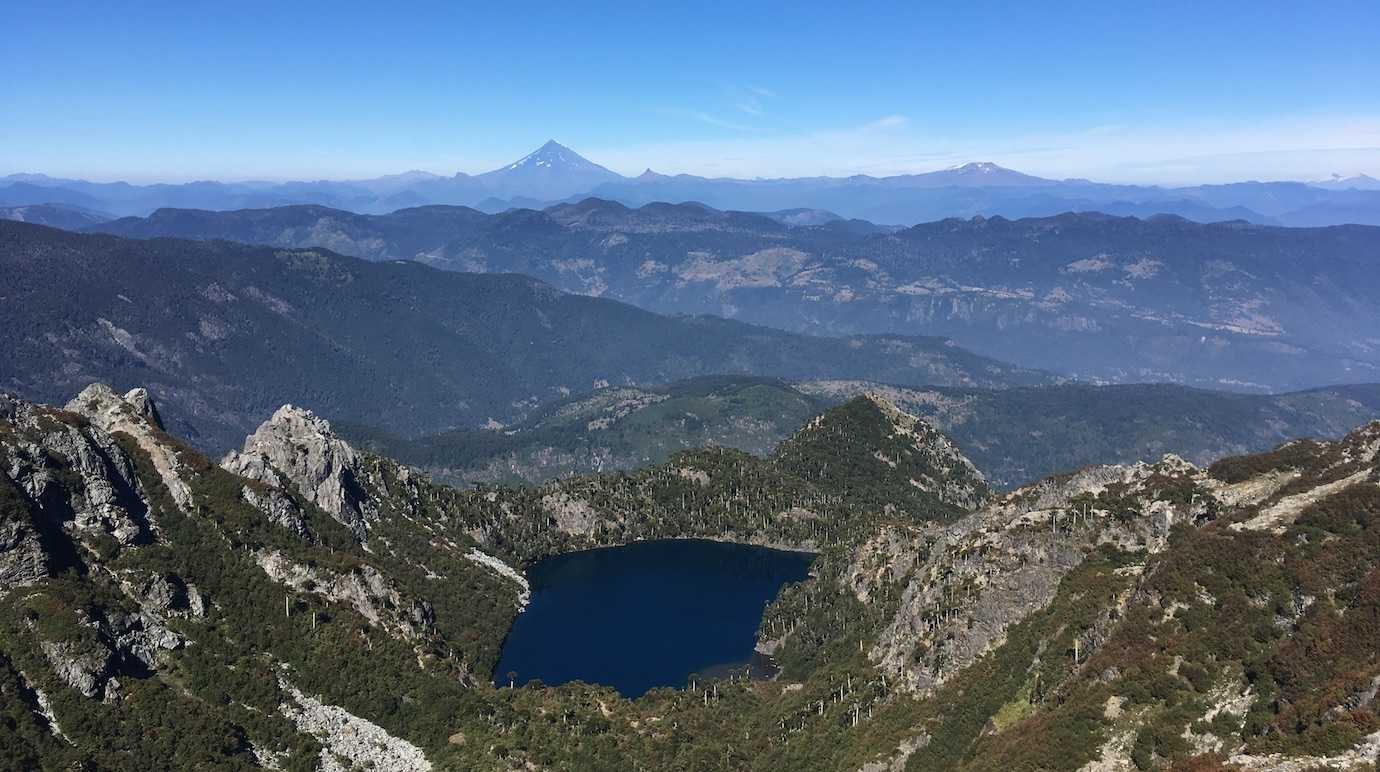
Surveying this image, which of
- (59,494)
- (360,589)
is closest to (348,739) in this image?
(360,589)

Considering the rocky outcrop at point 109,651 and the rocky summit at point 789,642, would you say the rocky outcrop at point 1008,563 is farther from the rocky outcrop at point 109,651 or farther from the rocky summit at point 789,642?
the rocky outcrop at point 109,651

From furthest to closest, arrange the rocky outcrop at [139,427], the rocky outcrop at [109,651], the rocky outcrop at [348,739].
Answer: the rocky outcrop at [139,427]
the rocky outcrop at [348,739]
the rocky outcrop at [109,651]

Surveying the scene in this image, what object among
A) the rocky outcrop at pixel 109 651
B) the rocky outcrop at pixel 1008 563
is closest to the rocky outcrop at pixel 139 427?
the rocky outcrop at pixel 109 651

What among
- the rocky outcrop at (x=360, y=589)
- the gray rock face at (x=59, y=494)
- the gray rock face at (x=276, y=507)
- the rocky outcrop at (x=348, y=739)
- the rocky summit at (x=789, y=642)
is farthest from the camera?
the gray rock face at (x=276, y=507)

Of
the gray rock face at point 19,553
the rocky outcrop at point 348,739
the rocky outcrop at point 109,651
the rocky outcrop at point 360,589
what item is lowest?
the rocky outcrop at point 348,739

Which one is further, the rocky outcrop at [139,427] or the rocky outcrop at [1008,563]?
the rocky outcrop at [139,427]

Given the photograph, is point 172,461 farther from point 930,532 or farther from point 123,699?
point 930,532

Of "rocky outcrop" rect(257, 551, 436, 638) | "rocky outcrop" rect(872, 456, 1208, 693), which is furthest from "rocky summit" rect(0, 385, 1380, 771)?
"rocky outcrop" rect(257, 551, 436, 638)

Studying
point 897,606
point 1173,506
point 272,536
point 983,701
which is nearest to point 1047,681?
point 983,701

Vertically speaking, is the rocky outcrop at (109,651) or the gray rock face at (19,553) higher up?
the gray rock face at (19,553)
